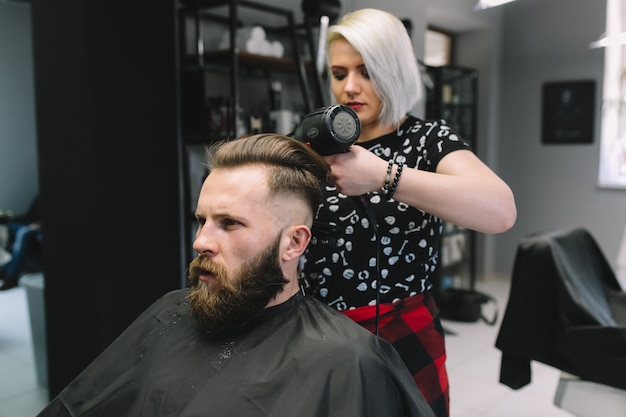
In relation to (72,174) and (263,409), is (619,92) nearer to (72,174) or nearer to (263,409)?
(72,174)

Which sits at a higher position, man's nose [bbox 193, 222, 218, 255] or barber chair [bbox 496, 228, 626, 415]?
man's nose [bbox 193, 222, 218, 255]

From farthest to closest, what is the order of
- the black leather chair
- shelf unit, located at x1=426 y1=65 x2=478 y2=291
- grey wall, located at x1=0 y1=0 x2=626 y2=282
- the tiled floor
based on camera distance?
grey wall, located at x1=0 y1=0 x2=626 y2=282
shelf unit, located at x1=426 y1=65 x2=478 y2=291
the tiled floor
the black leather chair

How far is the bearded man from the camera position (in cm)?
99

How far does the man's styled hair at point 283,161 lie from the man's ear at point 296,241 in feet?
0.20

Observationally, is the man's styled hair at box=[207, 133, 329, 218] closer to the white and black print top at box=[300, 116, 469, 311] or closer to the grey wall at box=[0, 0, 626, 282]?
the white and black print top at box=[300, 116, 469, 311]

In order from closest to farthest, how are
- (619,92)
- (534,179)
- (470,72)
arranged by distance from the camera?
(619,92), (470,72), (534,179)

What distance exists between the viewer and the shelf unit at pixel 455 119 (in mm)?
4254

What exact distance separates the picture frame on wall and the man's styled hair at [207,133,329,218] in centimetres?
427

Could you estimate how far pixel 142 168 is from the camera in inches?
96.5

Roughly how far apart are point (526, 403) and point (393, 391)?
2.09 metres

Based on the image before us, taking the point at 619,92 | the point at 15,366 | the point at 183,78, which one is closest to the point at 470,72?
the point at 619,92

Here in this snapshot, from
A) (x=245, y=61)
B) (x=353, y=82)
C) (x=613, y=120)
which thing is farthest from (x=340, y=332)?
(x=613, y=120)

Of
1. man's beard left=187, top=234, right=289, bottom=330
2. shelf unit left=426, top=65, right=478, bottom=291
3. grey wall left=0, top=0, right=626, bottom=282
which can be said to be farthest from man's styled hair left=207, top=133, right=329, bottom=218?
shelf unit left=426, top=65, right=478, bottom=291

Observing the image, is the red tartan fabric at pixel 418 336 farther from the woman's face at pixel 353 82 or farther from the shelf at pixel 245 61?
the shelf at pixel 245 61
